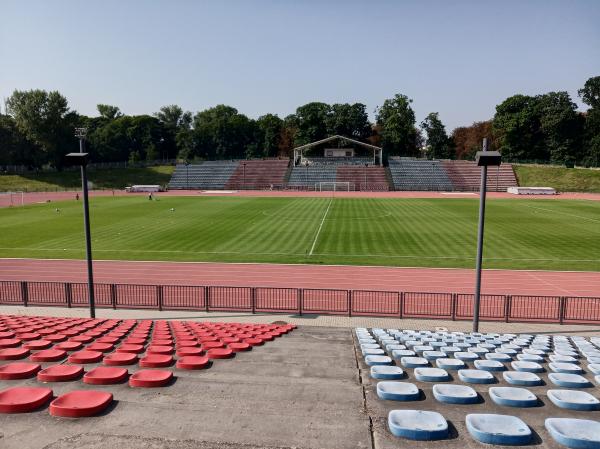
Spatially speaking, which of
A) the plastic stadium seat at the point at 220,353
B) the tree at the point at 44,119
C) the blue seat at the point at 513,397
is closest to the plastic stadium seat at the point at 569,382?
the blue seat at the point at 513,397

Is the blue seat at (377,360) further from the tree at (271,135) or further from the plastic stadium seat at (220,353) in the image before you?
the tree at (271,135)

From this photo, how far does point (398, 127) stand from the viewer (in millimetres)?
134375

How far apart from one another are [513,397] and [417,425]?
1924 mm

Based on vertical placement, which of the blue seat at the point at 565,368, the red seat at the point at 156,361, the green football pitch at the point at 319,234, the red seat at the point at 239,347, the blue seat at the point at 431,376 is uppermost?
the blue seat at the point at 431,376

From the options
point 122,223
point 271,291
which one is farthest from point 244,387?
point 122,223

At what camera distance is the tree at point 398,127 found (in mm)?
134500

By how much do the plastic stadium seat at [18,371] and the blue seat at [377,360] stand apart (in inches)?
243

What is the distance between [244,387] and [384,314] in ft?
44.0

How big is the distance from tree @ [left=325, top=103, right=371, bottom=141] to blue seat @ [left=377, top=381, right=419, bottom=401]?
138638 mm

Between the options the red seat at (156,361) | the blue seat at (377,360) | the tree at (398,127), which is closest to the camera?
the red seat at (156,361)

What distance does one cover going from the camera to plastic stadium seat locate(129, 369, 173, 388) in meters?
6.95

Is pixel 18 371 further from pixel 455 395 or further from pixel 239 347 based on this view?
pixel 455 395

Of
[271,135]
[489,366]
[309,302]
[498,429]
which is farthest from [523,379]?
[271,135]

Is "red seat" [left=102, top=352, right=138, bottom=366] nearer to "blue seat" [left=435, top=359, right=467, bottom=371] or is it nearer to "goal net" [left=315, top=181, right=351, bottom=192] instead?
"blue seat" [left=435, top=359, right=467, bottom=371]
